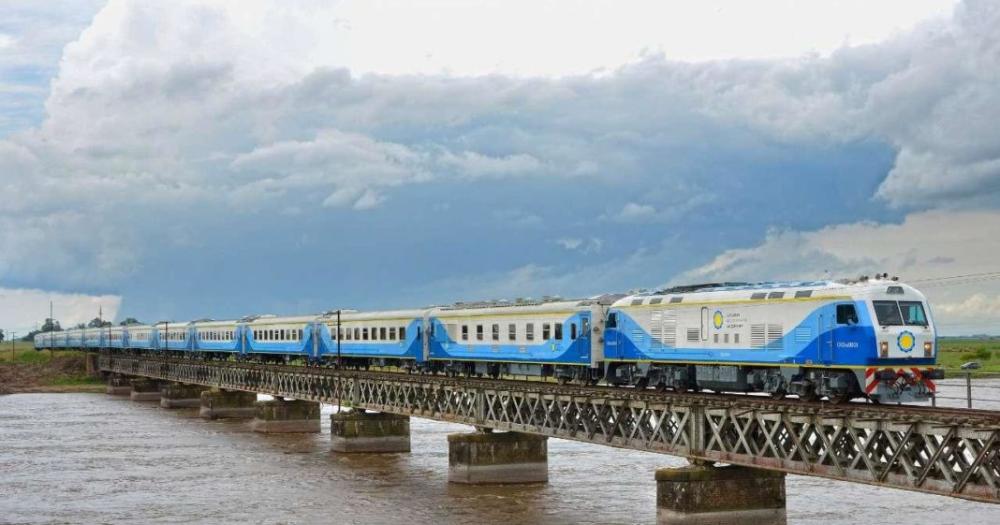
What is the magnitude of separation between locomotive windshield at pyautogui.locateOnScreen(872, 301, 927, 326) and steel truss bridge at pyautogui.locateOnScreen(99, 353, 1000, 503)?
282 cm

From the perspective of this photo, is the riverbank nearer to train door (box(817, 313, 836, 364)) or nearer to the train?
the train

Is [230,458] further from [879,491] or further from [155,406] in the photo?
[155,406]

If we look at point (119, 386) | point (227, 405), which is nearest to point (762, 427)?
point (227, 405)

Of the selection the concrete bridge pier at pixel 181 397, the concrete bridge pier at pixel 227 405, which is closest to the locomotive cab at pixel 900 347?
the concrete bridge pier at pixel 227 405

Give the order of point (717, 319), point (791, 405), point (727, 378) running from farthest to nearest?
1. point (717, 319)
2. point (727, 378)
3. point (791, 405)

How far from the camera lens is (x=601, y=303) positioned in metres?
50.7

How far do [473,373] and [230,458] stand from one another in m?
15.7

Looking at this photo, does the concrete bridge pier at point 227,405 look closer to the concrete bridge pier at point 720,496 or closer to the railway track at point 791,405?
the railway track at point 791,405

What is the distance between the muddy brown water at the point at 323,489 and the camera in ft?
149

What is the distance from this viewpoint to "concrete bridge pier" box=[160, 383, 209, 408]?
116 m

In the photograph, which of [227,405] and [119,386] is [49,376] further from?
[227,405]

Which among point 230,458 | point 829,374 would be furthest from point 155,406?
point 829,374

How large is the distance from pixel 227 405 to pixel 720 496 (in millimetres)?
71452

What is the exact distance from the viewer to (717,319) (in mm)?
41094
